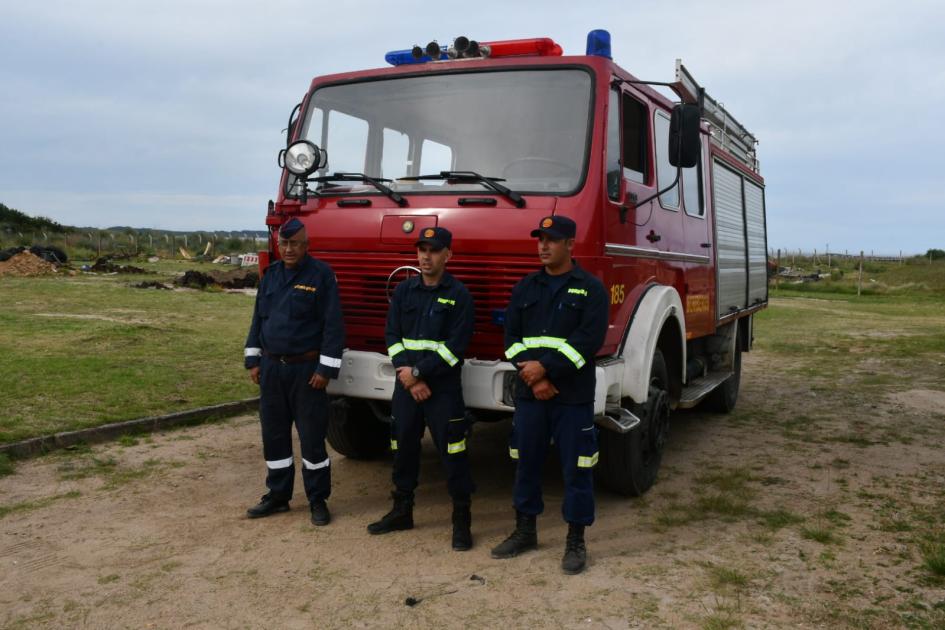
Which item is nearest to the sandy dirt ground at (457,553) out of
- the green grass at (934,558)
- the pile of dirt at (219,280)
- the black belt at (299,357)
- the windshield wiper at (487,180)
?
the green grass at (934,558)

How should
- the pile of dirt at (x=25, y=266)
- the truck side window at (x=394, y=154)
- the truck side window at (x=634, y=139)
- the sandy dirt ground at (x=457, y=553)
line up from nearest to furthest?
the sandy dirt ground at (x=457, y=553), the truck side window at (x=634, y=139), the truck side window at (x=394, y=154), the pile of dirt at (x=25, y=266)

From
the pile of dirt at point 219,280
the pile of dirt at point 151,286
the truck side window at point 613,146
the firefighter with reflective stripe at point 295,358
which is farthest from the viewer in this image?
the pile of dirt at point 219,280

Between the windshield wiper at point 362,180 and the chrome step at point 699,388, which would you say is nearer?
the windshield wiper at point 362,180

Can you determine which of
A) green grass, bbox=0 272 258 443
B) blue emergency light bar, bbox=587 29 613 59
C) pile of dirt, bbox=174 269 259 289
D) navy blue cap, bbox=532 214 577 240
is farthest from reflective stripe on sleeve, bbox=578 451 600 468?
pile of dirt, bbox=174 269 259 289

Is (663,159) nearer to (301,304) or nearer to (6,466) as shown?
(301,304)

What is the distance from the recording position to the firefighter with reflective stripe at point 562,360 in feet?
13.9

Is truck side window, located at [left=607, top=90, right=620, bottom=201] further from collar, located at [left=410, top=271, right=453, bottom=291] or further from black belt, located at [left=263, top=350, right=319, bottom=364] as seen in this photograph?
black belt, located at [left=263, top=350, right=319, bottom=364]

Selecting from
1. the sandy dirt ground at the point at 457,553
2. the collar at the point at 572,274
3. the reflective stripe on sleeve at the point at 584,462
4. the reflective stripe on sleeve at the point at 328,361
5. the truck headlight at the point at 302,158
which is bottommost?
the sandy dirt ground at the point at 457,553

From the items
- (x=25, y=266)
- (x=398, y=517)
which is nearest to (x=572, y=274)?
(x=398, y=517)

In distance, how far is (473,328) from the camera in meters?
4.72

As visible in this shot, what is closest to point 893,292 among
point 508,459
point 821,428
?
point 821,428

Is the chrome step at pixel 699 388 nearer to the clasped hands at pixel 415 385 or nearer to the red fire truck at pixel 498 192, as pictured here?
the red fire truck at pixel 498 192

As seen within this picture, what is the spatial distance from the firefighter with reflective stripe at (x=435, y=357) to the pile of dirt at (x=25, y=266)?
25.8 metres

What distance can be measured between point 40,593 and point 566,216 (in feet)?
10.5
